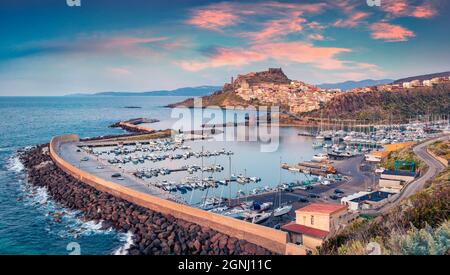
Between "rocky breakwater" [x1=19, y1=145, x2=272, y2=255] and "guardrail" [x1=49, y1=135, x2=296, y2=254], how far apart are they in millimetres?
118

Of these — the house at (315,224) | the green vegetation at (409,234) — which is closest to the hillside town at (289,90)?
the house at (315,224)

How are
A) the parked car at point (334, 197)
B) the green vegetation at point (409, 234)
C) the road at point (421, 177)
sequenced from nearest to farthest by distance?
the green vegetation at point (409, 234) < the road at point (421, 177) < the parked car at point (334, 197)

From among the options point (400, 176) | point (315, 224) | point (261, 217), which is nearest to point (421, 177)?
point (400, 176)

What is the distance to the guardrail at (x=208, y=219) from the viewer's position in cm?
634

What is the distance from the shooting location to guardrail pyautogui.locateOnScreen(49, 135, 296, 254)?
6.34m

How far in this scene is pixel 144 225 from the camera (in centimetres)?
770

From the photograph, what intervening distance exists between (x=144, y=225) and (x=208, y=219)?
1251mm

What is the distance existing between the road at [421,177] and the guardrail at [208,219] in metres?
2.41

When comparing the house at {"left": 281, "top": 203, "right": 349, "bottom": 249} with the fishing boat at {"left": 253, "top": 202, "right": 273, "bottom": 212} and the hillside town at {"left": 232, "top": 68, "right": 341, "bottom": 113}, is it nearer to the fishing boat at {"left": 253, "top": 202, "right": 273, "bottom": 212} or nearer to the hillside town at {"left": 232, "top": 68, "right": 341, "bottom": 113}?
the fishing boat at {"left": 253, "top": 202, "right": 273, "bottom": 212}

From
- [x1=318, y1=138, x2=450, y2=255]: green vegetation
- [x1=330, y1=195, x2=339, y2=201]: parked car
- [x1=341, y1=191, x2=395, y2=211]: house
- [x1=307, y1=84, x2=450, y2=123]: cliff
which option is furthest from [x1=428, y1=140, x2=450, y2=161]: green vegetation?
[x1=307, y1=84, x2=450, y2=123]: cliff

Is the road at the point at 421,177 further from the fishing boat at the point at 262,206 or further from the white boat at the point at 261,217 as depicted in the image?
the fishing boat at the point at 262,206

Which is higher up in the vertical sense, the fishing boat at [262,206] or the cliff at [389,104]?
the cliff at [389,104]
